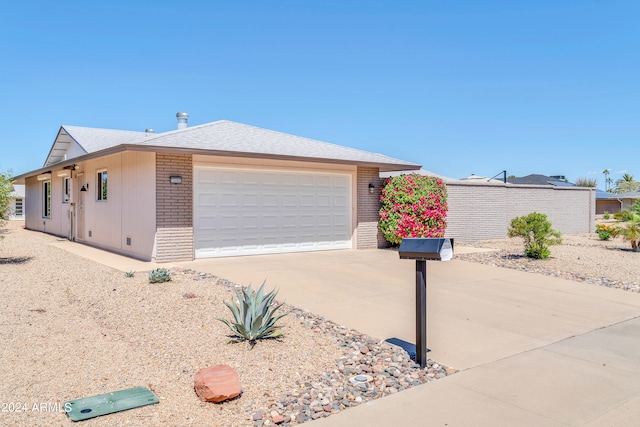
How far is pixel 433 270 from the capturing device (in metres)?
10.4

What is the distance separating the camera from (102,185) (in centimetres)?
1481

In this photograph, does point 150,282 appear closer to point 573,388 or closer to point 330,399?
point 330,399

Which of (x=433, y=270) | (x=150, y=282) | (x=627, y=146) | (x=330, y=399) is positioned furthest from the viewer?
(x=627, y=146)

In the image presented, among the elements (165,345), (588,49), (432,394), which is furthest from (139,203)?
(588,49)

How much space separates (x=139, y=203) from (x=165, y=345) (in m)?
7.76

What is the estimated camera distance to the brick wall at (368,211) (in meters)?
14.7

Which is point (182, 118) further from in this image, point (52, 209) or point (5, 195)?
point (5, 195)

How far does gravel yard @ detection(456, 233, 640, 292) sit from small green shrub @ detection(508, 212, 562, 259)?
0.25 m

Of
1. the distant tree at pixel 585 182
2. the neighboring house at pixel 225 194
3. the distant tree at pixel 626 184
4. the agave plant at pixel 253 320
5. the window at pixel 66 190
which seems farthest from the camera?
the distant tree at pixel 626 184

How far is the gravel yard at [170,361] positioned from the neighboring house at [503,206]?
12741 millimetres

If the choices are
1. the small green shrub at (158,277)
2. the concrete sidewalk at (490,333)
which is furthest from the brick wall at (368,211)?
the small green shrub at (158,277)

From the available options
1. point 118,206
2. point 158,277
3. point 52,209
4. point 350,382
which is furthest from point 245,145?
point 52,209

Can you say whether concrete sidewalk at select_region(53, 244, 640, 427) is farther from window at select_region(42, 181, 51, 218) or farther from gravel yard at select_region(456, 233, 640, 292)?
window at select_region(42, 181, 51, 218)

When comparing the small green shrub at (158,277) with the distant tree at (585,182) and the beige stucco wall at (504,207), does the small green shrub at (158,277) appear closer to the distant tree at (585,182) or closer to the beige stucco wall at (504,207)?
the beige stucco wall at (504,207)
